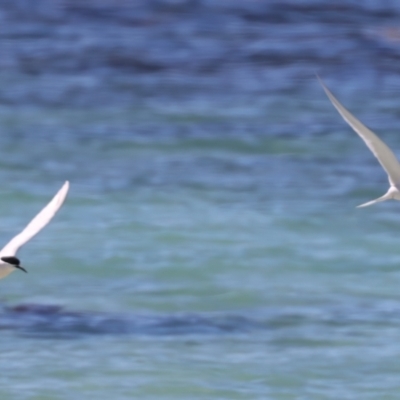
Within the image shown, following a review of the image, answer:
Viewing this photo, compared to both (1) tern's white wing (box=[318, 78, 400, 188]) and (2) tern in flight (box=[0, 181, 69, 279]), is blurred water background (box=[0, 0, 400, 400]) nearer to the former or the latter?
(2) tern in flight (box=[0, 181, 69, 279])

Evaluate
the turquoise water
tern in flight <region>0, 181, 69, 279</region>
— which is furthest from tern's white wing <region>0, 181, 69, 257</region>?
the turquoise water

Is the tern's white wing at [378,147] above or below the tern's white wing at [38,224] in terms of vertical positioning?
above

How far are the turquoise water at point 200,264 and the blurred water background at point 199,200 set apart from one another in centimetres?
2

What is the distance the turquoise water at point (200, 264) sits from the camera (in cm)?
Result: 689

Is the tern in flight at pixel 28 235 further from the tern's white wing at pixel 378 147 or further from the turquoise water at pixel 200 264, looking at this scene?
the tern's white wing at pixel 378 147

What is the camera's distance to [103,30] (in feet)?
50.9

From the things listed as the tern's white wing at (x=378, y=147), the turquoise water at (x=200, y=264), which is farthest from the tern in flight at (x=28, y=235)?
the tern's white wing at (x=378, y=147)

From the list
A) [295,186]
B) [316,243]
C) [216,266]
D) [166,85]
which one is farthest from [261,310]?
[166,85]

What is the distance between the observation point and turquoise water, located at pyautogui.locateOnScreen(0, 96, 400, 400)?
6895 mm

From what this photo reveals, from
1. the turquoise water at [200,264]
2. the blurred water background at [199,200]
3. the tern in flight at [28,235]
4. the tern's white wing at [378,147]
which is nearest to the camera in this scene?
the tern's white wing at [378,147]

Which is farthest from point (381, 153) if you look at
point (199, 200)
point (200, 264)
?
point (199, 200)

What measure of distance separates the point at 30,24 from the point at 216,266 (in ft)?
23.8

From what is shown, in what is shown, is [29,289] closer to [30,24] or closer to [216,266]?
[216,266]

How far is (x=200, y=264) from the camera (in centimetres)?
959
